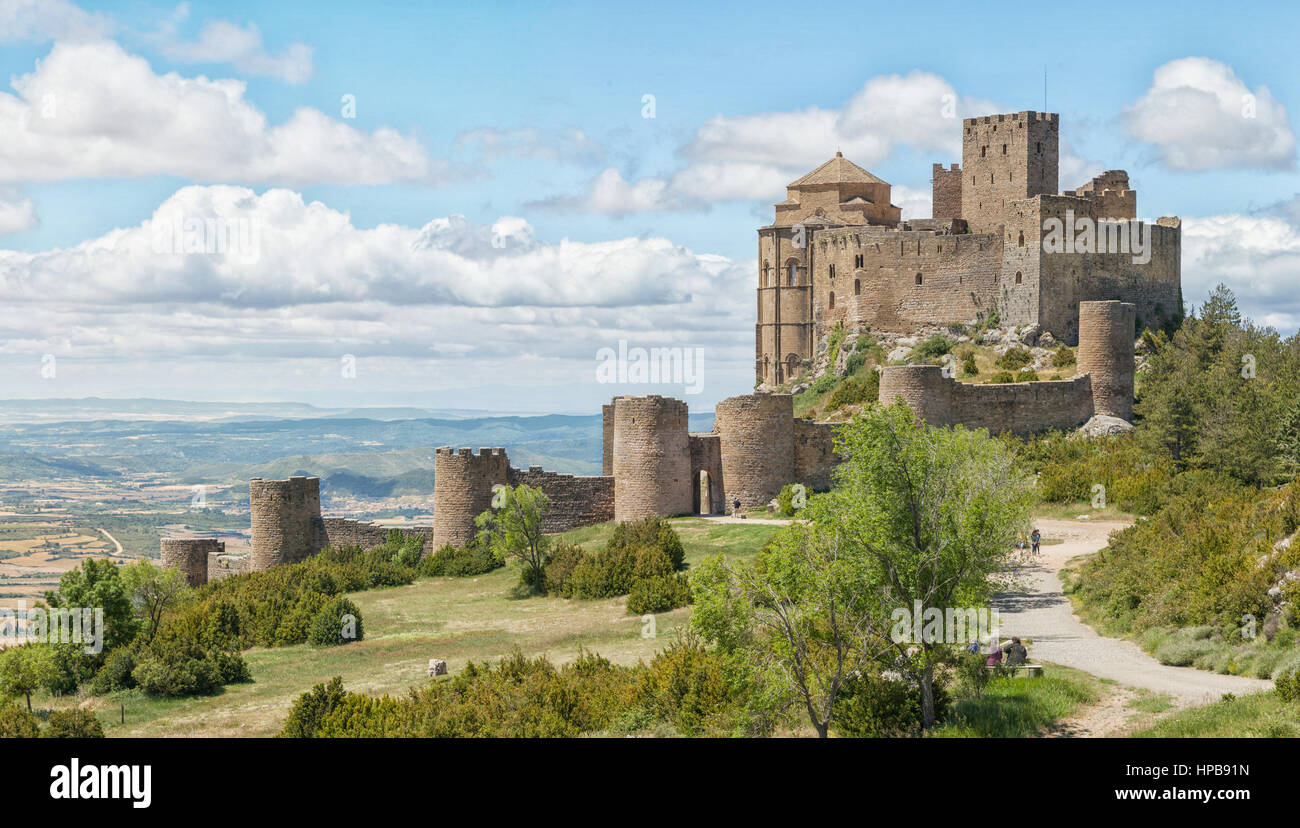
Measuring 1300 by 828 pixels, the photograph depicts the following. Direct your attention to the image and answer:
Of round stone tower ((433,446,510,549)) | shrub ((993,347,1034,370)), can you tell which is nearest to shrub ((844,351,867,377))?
shrub ((993,347,1034,370))

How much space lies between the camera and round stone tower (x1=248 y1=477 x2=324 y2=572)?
36531 mm

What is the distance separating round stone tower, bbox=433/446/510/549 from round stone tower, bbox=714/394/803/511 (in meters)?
6.72

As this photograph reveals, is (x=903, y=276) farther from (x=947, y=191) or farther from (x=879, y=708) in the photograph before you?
(x=879, y=708)

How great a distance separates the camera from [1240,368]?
126ft

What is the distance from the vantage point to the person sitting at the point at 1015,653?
63.2ft

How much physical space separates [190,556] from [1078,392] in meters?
29.6

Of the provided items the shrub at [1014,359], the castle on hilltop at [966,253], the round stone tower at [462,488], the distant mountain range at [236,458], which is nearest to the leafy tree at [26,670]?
the round stone tower at [462,488]

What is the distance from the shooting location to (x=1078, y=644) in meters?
21.0

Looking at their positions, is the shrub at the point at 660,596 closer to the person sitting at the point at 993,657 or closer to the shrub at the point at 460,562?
the shrub at the point at 460,562

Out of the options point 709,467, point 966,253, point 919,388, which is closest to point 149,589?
point 709,467

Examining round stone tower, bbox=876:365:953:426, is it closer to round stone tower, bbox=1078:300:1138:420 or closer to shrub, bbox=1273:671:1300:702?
round stone tower, bbox=1078:300:1138:420

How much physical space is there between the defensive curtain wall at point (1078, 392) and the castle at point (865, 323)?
0.06 metres
